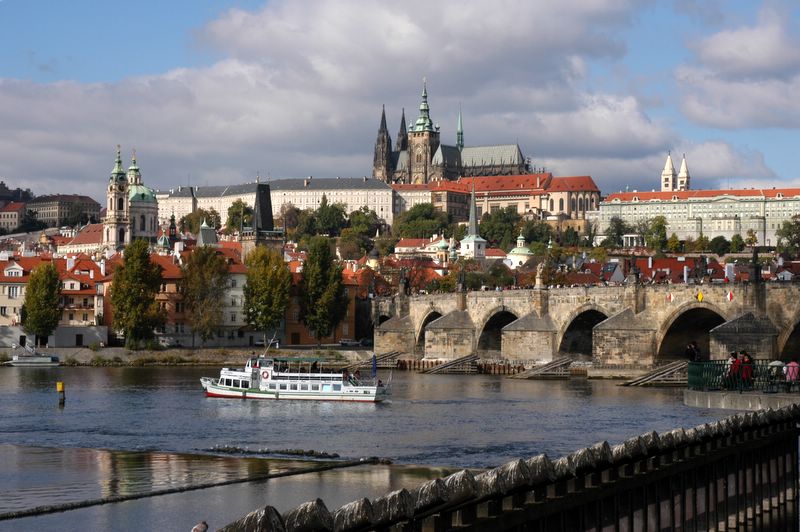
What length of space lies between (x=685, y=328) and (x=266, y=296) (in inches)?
1206

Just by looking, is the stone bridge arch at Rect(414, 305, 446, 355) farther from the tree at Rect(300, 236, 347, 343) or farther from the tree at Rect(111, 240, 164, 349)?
the tree at Rect(111, 240, 164, 349)

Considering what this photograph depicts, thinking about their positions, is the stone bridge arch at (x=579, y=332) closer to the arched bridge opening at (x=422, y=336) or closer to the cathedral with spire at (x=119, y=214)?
the arched bridge opening at (x=422, y=336)

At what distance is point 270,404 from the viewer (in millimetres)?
54594

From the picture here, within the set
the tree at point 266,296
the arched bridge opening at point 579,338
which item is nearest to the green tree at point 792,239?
the tree at point 266,296

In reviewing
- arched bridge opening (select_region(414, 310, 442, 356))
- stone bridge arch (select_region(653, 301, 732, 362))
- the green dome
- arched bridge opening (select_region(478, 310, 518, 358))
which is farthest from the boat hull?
the green dome

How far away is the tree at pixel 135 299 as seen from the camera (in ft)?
261

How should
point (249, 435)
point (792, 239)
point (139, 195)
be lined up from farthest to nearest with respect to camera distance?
point (792, 239), point (139, 195), point (249, 435)

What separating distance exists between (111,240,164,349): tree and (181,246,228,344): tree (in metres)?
2.62

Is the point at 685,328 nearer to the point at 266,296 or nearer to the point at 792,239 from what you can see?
the point at 266,296

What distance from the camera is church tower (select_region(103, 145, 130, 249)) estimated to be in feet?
559

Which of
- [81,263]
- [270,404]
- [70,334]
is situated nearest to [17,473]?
[270,404]

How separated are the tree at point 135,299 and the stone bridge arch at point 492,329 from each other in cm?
1886

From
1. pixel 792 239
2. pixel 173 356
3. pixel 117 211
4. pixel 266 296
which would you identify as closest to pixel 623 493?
pixel 173 356

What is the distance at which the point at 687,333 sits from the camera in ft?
209
